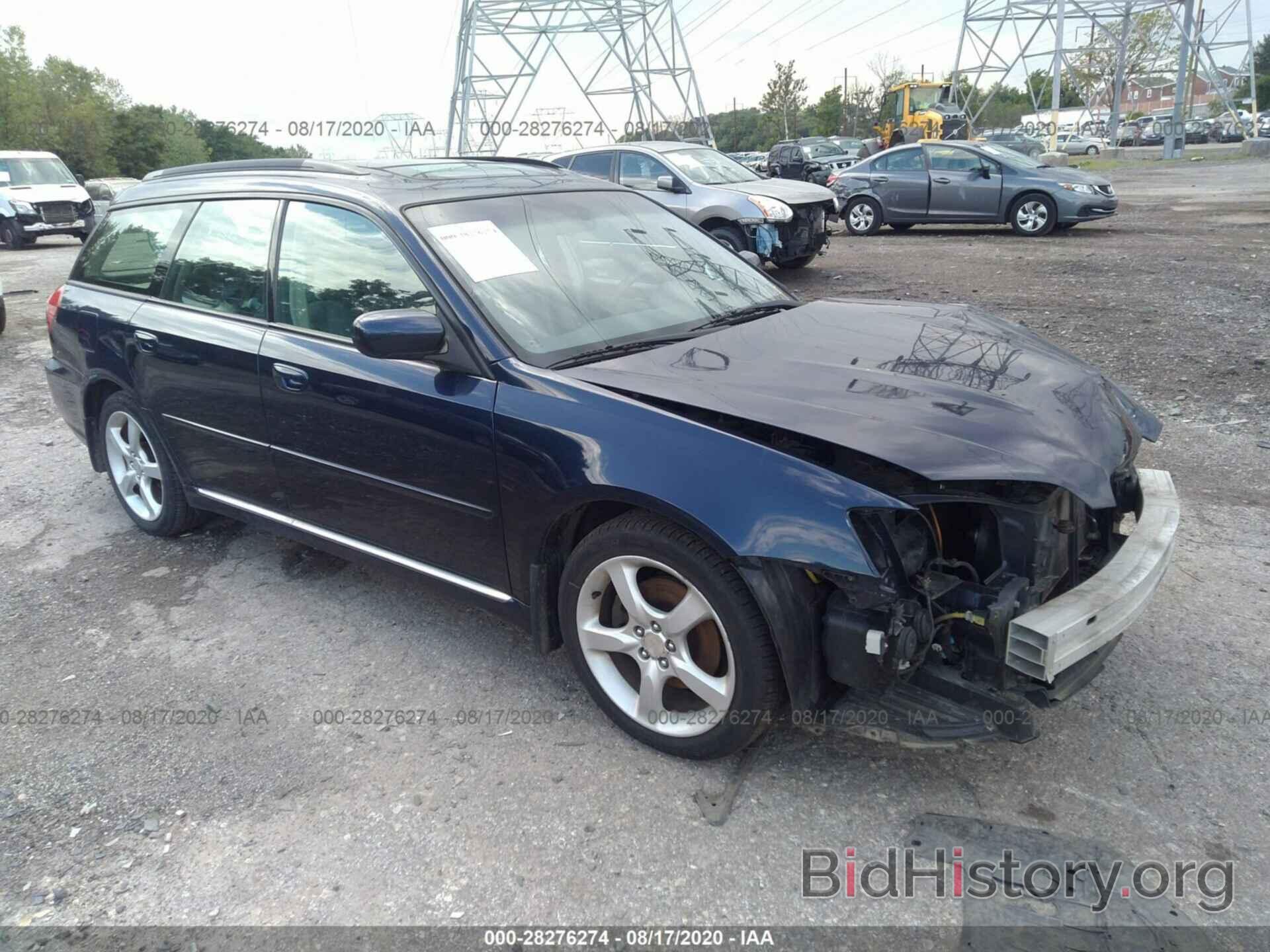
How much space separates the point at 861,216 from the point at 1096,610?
1468 centimetres

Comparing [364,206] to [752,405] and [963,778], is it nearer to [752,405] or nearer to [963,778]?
[752,405]

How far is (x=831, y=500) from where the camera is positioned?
2389 millimetres

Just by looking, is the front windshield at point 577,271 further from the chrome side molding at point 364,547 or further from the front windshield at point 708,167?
the front windshield at point 708,167

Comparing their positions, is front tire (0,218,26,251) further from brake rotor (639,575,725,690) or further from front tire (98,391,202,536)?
brake rotor (639,575,725,690)

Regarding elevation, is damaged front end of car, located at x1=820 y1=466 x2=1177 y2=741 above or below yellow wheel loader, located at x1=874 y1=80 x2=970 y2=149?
below

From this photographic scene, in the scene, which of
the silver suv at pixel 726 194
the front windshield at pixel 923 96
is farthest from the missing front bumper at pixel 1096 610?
the front windshield at pixel 923 96

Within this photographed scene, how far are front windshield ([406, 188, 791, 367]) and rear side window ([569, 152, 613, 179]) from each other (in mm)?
8422

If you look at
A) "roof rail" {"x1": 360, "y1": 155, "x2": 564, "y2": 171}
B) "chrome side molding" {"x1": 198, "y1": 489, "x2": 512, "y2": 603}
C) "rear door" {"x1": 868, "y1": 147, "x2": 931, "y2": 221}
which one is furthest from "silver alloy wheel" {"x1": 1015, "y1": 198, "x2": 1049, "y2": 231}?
"chrome side molding" {"x1": 198, "y1": 489, "x2": 512, "y2": 603}

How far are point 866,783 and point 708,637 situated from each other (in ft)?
2.09

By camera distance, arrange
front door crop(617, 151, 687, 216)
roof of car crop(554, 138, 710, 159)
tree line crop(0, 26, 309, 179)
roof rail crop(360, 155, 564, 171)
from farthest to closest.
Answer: tree line crop(0, 26, 309, 179) < roof of car crop(554, 138, 710, 159) < front door crop(617, 151, 687, 216) < roof rail crop(360, 155, 564, 171)

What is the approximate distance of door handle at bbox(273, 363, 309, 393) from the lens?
345 centimetres

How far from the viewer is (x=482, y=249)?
3.29 meters

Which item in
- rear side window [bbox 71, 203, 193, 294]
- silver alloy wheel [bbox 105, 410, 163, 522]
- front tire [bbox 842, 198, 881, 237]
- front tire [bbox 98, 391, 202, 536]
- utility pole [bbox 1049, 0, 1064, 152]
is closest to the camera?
rear side window [bbox 71, 203, 193, 294]

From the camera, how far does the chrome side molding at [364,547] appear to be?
3199 mm
